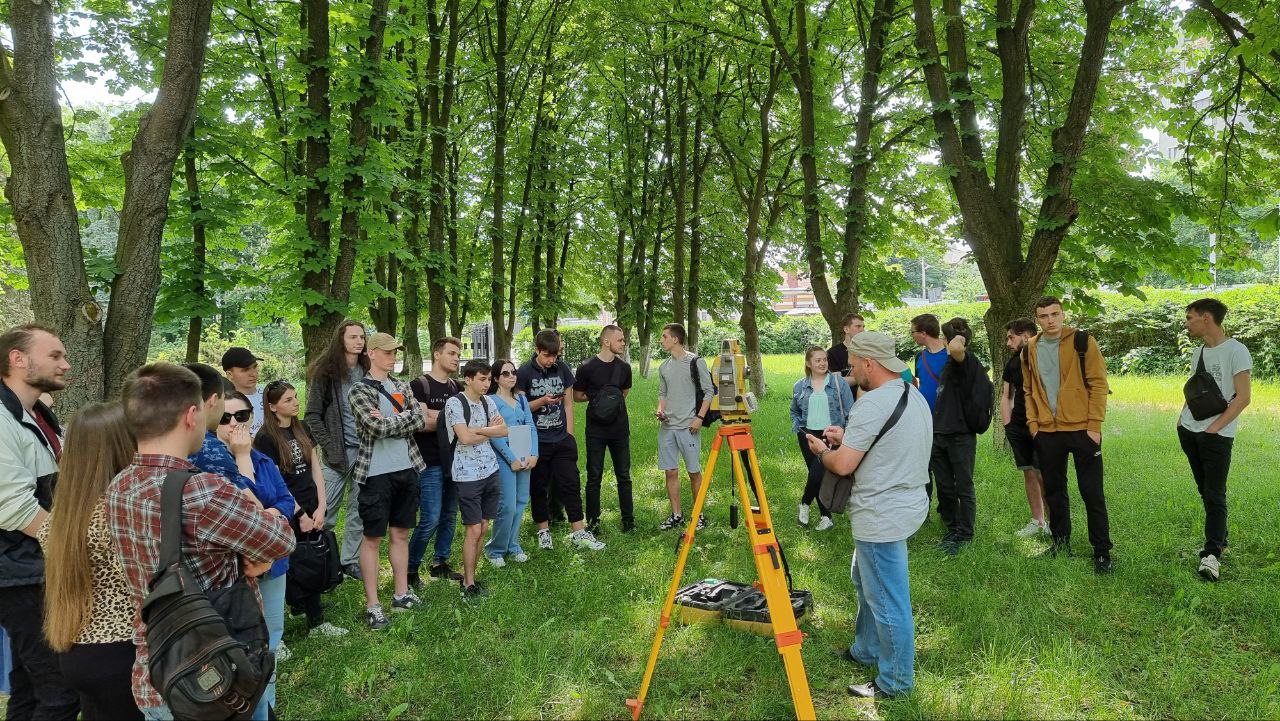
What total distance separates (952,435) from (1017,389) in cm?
96

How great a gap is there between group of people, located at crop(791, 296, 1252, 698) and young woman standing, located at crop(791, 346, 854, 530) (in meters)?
0.01

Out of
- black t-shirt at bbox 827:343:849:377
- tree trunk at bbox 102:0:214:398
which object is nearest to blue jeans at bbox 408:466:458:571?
tree trunk at bbox 102:0:214:398

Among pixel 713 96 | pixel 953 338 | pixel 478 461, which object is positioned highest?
pixel 713 96

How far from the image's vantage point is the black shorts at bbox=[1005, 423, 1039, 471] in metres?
6.64

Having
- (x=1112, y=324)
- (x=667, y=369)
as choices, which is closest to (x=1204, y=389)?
(x=667, y=369)

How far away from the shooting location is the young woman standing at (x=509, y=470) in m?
6.23

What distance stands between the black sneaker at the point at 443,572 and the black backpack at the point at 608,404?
6.98 feet

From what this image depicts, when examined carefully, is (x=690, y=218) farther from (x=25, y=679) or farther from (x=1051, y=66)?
(x=25, y=679)

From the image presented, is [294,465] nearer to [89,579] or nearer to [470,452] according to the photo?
[470,452]

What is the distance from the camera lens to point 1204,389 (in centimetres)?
536

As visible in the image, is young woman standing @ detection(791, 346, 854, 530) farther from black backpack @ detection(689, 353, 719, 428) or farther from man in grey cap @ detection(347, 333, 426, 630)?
man in grey cap @ detection(347, 333, 426, 630)

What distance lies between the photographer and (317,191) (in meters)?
8.26

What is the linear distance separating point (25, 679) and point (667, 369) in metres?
5.54

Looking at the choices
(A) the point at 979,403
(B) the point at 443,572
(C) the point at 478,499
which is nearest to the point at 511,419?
(C) the point at 478,499
